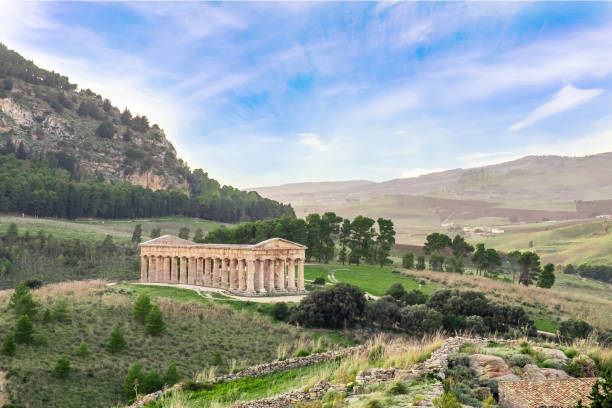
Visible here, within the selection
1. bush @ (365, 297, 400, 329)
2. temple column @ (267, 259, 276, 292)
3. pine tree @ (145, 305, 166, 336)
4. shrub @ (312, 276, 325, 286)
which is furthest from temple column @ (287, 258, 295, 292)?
pine tree @ (145, 305, 166, 336)

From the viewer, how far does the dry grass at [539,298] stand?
47.0m

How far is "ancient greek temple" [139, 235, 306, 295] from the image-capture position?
5381cm

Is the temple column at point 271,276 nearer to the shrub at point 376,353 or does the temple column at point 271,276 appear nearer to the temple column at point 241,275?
the temple column at point 241,275

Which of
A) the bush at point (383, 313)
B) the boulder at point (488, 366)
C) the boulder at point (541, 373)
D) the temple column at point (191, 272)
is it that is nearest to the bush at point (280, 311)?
the bush at point (383, 313)

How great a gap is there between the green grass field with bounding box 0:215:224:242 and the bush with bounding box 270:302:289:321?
144 feet

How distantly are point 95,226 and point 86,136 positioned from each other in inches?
2777

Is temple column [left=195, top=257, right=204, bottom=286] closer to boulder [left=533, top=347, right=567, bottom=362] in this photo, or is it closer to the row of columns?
the row of columns

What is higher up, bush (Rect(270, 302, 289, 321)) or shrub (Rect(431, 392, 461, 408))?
shrub (Rect(431, 392, 461, 408))

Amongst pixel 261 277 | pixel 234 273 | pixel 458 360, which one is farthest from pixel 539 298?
pixel 458 360

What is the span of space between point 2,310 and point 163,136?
15361cm

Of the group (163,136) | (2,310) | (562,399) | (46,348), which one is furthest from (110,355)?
(163,136)

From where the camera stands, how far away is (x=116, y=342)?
31578 millimetres

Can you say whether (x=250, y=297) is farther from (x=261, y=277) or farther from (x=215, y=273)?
(x=215, y=273)

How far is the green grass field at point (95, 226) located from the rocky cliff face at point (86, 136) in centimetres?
4112
